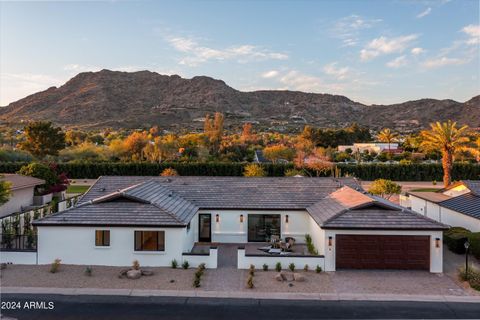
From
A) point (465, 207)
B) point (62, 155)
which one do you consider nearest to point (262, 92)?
point (62, 155)

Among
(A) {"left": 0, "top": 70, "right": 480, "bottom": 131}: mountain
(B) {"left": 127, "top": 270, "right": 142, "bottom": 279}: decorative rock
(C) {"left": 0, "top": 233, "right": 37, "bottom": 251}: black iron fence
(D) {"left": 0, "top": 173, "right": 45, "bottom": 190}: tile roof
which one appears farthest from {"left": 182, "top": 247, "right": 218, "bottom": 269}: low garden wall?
(A) {"left": 0, "top": 70, "right": 480, "bottom": 131}: mountain

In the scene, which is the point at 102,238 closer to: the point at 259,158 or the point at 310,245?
the point at 310,245

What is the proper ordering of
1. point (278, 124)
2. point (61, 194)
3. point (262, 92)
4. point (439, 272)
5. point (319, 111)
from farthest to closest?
point (262, 92)
point (319, 111)
point (278, 124)
point (61, 194)
point (439, 272)

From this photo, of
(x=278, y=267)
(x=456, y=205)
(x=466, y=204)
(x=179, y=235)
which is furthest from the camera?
(x=456, y=205)

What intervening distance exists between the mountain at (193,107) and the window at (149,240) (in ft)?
343

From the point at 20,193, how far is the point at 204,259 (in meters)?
19.5

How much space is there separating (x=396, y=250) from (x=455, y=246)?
5.47 m

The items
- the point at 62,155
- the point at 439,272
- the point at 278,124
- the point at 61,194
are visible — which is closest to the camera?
the point at 439,272

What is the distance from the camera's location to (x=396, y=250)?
57.3 feet

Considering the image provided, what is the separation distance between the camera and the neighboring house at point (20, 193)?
27438 mm

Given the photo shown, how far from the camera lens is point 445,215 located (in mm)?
24891

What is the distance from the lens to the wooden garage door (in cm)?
1739

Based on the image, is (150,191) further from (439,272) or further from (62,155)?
(62,155)

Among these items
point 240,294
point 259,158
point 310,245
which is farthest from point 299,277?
point 259,158
